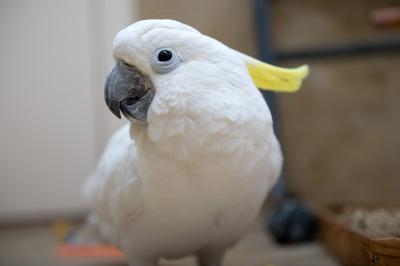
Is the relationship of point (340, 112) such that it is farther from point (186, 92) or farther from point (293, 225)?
point (186, 92)

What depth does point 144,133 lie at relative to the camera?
95 centimetres

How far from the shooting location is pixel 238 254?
1634 millimetres

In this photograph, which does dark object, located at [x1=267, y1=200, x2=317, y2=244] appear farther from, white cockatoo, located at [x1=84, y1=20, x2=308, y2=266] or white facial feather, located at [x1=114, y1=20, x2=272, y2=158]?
white facial feather, located at [x1=114, y1=20, x2=272, y2=158]

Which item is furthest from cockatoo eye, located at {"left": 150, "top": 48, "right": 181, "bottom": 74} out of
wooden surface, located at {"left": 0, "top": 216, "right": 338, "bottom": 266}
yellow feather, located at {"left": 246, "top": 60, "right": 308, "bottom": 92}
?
wooden surface, located at {"left": 0, "top": 216, "right": 338, "bottom": 266}

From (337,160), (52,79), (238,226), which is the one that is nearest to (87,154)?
(52,79)

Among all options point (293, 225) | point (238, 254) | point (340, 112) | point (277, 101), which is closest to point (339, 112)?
point (340, 112)

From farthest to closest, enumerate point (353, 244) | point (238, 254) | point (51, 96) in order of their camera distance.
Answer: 1. point (51, 96)
2. point (238, 254)
3. point (353, 244)

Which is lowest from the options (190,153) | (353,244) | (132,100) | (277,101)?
(353,244)

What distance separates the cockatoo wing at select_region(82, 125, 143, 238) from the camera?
1.03m

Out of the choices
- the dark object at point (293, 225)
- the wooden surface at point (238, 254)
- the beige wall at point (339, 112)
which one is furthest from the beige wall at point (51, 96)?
the beige wall at point (339, 112)

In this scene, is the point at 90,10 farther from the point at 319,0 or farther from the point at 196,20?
the point at 319,0

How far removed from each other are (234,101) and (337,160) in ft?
5.31

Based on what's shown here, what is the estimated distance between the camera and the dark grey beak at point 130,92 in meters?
0.92

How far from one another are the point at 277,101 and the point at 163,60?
5.02 ft
